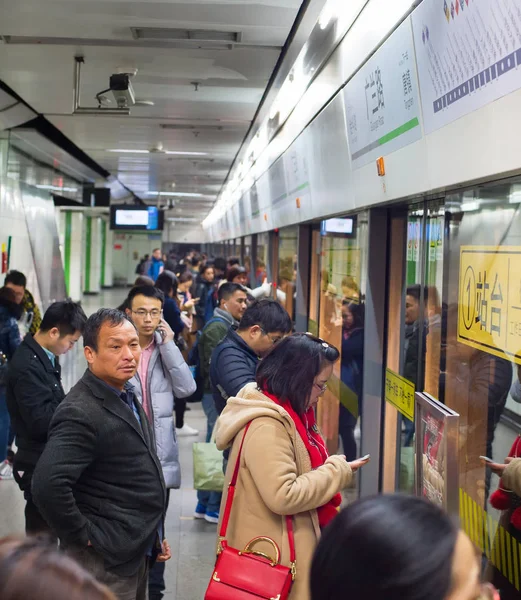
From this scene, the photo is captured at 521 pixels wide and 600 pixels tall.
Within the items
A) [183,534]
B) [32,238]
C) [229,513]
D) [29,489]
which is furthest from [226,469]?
[32,238]

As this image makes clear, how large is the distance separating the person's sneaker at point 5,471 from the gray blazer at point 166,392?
3.05 metres

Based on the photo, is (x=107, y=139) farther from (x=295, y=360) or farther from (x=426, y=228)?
(x=295, y=360)

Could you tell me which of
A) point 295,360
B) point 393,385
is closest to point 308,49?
point 393,385

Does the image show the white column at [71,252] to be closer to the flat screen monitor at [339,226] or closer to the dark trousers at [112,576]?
the flat screen monitor at [339,226]

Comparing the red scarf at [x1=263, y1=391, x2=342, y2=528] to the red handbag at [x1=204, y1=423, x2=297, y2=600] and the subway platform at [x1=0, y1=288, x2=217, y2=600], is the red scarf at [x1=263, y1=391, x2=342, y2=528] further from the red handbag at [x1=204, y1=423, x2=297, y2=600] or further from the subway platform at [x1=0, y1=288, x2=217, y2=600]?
the subway platform at [x1=0, y1=288, x2=217, y2=600]

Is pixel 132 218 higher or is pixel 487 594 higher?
pixel 132 218

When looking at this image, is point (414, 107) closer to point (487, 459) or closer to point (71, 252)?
point (487, 459)

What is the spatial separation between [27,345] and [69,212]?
21359mm

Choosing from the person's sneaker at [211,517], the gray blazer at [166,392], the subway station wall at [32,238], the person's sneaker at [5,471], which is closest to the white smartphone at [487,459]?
the gray blazer at [166,392]

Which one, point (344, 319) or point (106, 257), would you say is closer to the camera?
point (344, 319)

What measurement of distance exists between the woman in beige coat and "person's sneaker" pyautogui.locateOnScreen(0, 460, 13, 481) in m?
4.23

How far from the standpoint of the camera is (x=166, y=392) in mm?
3779

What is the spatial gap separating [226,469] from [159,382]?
98cm

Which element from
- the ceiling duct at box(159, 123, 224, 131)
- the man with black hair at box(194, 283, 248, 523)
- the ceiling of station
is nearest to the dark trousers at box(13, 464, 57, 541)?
the man with black hair at box(194, 283, 248, 523)
